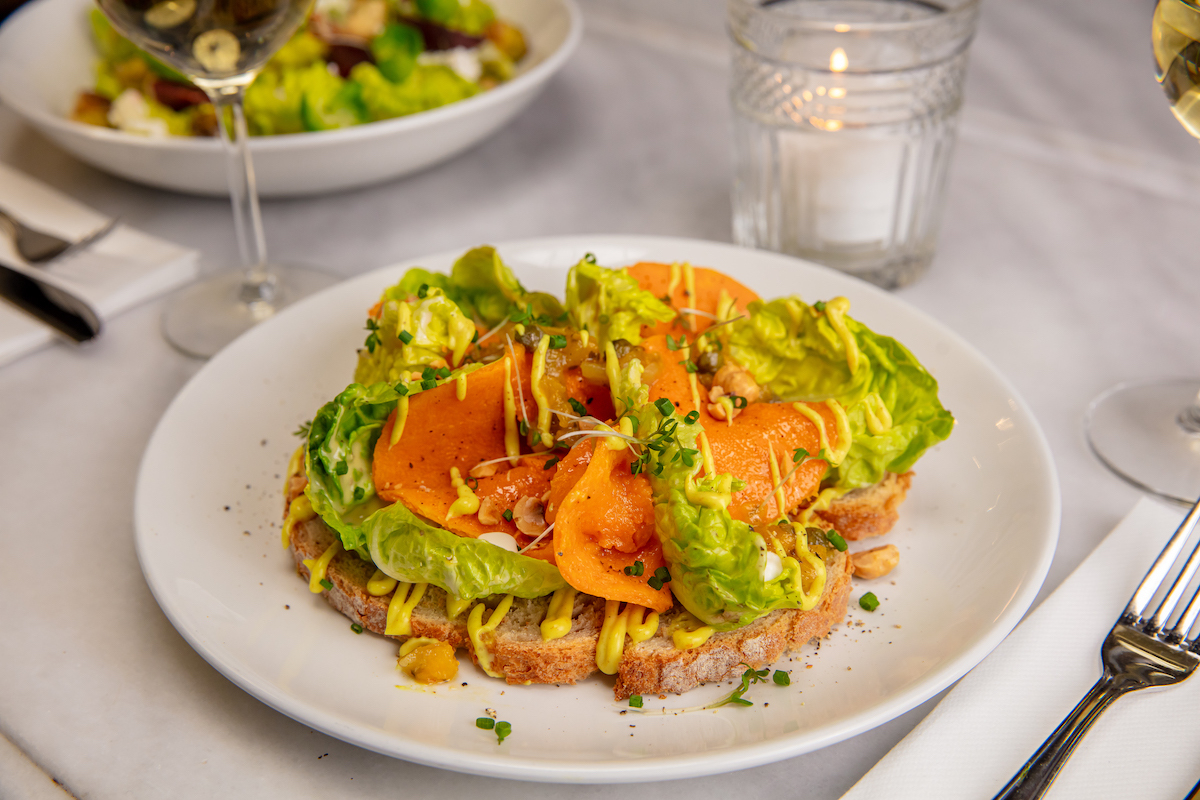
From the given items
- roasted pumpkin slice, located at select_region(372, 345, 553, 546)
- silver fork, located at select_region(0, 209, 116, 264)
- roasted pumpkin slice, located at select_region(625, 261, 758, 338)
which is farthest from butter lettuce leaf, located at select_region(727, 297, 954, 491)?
silver fork, located at select_region(0, 209, 116, 264)

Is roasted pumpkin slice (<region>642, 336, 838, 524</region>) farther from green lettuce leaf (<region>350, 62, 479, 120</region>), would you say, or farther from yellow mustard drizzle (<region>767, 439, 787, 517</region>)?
green lettuce leaf (<region>350, 62, 479, 120</region>)

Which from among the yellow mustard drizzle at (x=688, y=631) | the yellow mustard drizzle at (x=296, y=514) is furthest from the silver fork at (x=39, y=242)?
the yellow mustard drizzle at (x=688, y=631)

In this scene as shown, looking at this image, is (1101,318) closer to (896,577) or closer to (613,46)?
(896,577)

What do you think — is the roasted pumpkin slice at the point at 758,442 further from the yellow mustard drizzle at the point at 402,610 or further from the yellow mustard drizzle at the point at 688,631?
the yellow mustard drizzle at the point at 402,610

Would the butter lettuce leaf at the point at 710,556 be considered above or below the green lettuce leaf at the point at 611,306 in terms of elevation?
below

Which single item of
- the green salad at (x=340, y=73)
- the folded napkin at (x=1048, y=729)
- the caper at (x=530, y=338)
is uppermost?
the caper at (x=530, y=338)

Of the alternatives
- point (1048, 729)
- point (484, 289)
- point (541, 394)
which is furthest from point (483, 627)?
point (1048, 729)

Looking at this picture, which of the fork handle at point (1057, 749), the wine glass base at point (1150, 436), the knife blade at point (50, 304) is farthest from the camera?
the knife blade at point (50, 304)
